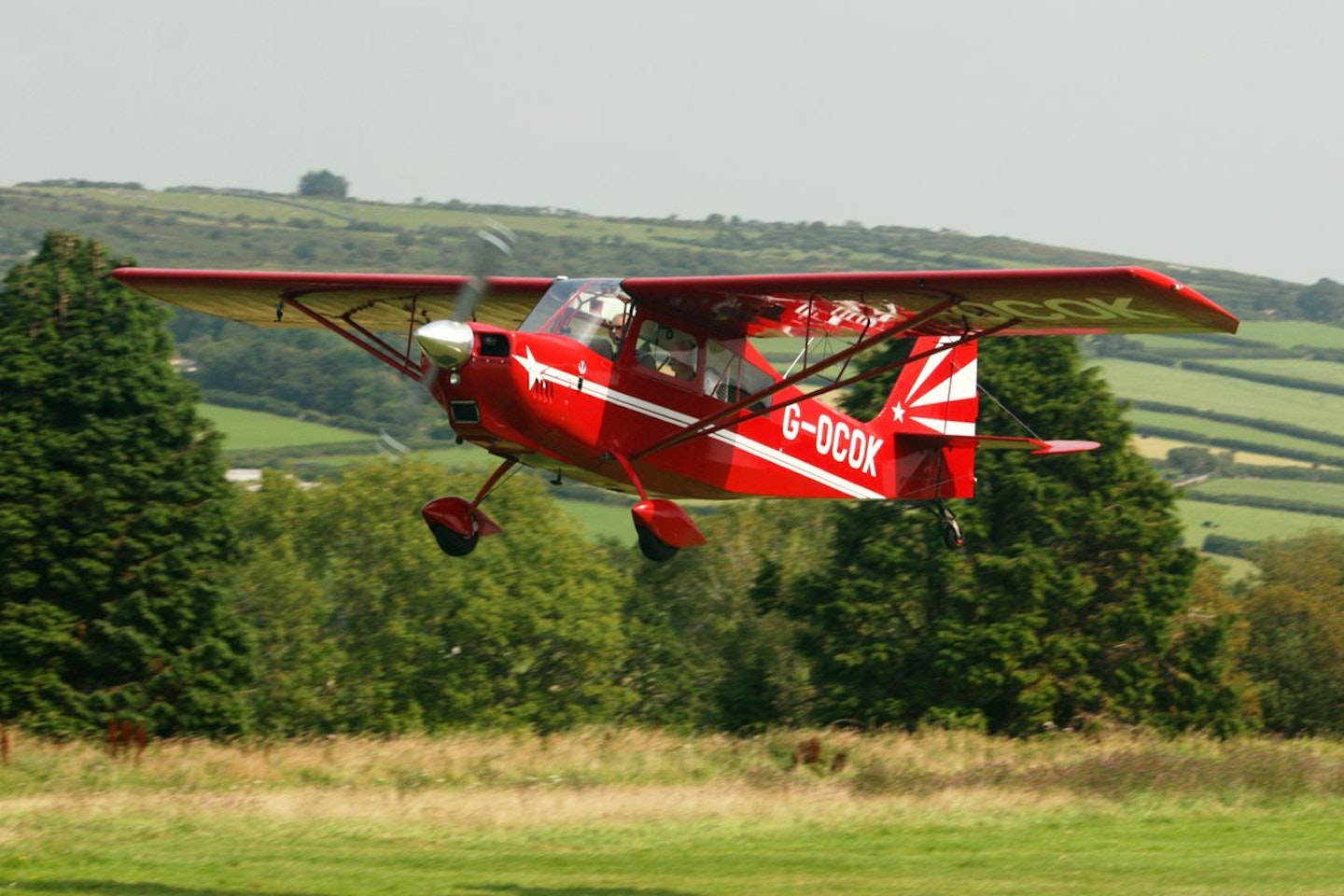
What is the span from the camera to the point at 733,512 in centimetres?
6162

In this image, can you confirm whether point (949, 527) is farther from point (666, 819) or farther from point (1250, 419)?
point (1250, 419)

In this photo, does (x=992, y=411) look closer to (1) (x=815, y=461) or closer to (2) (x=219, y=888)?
(1) (x=815, y=461)

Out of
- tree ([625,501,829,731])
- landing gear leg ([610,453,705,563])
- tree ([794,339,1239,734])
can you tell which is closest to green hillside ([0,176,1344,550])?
landing gear leg ([610,453,705,563])

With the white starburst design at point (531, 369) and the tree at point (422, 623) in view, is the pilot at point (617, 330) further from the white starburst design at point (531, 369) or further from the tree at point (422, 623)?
the tree at point (422, 623)

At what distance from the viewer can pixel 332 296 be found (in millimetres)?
18484

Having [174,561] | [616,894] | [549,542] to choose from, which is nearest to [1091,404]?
[549,542]

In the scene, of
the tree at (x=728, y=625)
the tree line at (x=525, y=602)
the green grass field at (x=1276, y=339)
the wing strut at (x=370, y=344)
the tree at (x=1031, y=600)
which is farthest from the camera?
the green grass field at (x=1276, y=339)

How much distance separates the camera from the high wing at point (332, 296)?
1798 centimetres

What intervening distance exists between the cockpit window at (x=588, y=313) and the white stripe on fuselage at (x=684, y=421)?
0.43 metres

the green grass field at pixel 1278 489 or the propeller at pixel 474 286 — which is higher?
the propeller at pixel 474 286

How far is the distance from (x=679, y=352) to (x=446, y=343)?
2970 mm

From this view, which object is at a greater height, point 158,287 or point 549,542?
point 158,287

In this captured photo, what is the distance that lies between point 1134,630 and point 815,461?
22765 mm

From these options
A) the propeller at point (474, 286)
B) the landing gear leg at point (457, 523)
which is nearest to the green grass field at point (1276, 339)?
the landing gear leg at point (457, 523)
